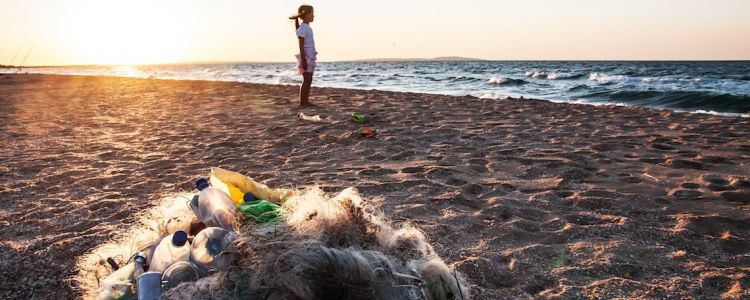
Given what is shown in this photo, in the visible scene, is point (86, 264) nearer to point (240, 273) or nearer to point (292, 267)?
point (240, 273)

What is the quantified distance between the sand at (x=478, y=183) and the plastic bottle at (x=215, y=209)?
83cm

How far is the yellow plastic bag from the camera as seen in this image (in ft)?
8.55

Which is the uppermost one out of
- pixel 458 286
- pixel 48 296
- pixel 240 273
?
pixel 240 273

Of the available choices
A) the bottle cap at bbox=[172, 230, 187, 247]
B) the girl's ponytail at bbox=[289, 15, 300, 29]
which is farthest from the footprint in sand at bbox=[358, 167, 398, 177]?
the girl's ponytail at bbox=[289, 15, 300, 29]

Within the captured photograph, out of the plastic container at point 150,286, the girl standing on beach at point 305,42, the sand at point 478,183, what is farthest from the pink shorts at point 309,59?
the plastic container at point 150,286

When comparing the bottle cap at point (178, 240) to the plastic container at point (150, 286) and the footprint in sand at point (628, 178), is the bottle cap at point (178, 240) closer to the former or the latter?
the plastic container at point (150, 286)

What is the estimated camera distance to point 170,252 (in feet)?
6.84

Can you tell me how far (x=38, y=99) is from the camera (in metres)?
12.7

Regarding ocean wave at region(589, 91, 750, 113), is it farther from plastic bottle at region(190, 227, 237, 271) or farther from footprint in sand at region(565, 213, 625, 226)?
plastic bottle at region(190, 227, 237, 271)

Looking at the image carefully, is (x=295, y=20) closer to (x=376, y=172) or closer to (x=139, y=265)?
(x=376, y=172)

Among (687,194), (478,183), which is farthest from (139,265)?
(687,194)

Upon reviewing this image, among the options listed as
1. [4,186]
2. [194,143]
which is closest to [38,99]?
[194,143]

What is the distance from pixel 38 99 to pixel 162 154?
9667 millimetres

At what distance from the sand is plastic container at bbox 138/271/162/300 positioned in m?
0.95
